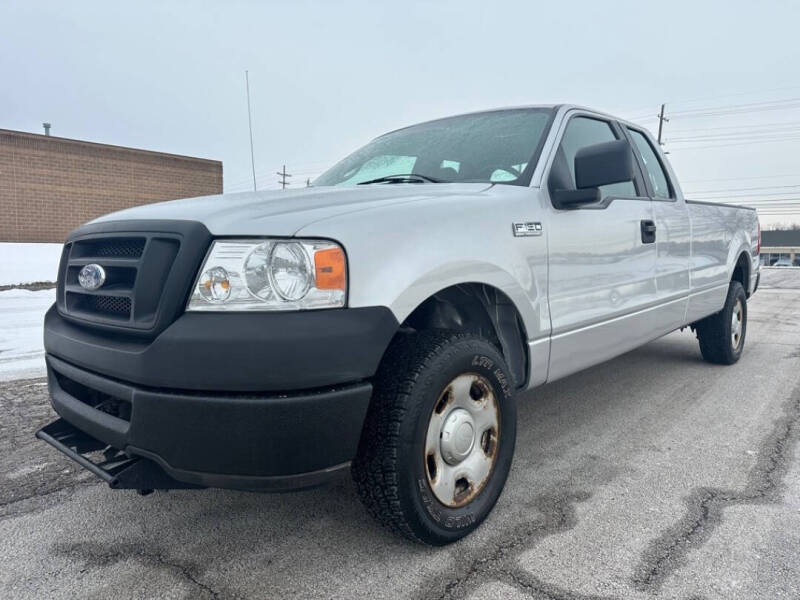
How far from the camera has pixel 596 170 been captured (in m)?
2.75

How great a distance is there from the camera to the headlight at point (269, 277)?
1801mm

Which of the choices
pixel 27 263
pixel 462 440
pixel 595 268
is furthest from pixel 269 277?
pixel 27 263

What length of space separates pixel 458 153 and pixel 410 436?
1.74m

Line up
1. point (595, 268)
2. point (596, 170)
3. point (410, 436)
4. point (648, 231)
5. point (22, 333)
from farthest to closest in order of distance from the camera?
point (22, 333) → point (648, 231) → point (595, 268) → point (596, 170) → point (410, 436)

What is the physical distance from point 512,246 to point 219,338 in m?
1.33

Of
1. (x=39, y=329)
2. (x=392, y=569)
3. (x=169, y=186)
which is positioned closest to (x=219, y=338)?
(x=392, y=569)

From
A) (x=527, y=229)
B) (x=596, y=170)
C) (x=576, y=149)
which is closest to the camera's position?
(x=527, y=229)

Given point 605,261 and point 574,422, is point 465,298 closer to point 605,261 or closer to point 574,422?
point 605,261

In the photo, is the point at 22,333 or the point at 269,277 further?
the point at 22,333

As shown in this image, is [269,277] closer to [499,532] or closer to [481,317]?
[481,317]

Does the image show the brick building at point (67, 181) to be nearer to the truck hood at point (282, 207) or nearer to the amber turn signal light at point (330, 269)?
the truck hood at point (282, 207)

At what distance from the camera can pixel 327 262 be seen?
72.8 inches

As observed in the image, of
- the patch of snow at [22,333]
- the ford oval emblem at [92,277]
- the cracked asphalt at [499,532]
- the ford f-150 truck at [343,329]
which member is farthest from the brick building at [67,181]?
the ford oval emblem at [92,277]

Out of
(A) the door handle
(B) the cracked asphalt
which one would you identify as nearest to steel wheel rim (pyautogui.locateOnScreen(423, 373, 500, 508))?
(B) the cracked asphalt
